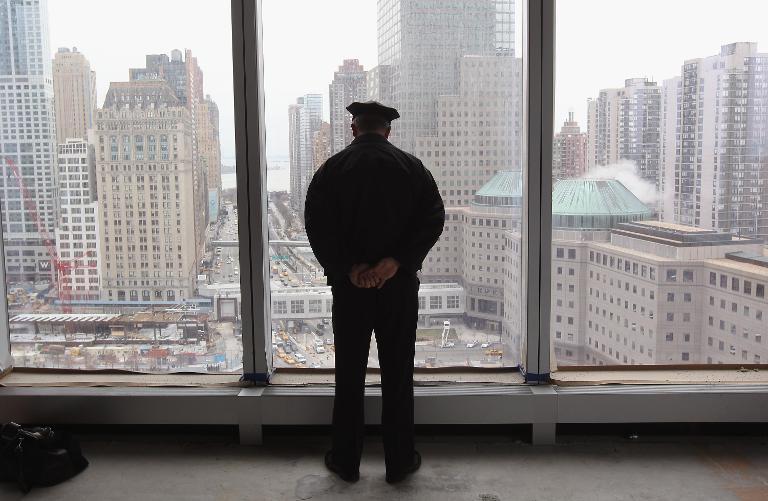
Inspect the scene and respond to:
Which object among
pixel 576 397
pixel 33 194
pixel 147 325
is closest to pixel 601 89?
pixel 576 397

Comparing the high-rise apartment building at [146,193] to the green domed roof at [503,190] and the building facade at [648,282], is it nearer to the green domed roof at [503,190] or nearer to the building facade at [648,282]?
the green domed roof at [503,190]

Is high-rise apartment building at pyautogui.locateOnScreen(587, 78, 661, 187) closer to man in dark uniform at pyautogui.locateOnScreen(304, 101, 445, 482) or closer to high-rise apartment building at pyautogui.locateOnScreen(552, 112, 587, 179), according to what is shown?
high-rise apartment building at pyautogui.locateOnScreen(552, 112, 587, 179)

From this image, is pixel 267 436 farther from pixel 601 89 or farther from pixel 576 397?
pixel 601 89

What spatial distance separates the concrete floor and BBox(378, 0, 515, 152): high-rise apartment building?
Result: 1.58 m

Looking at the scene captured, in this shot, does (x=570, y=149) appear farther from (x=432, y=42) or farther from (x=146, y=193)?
(x=146, y=193)

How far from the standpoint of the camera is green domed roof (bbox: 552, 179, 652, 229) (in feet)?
10.4

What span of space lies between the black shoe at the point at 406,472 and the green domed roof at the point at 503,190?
1.21 meters

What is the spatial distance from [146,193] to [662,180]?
96.9 inches

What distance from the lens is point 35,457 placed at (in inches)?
109

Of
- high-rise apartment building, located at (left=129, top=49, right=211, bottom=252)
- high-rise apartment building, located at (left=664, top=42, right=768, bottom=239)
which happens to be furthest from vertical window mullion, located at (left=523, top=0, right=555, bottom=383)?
high-rise apartment building, located at (left=129, top=49, right=211, bottom=252)

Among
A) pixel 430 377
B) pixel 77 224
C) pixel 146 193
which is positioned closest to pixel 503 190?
pixel 430 377

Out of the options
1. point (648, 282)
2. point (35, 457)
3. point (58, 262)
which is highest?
point (58, 262)

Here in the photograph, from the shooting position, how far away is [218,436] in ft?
10.7

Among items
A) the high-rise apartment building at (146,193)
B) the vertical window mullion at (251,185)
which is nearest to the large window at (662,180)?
the vertical window mullion at (251,185)
